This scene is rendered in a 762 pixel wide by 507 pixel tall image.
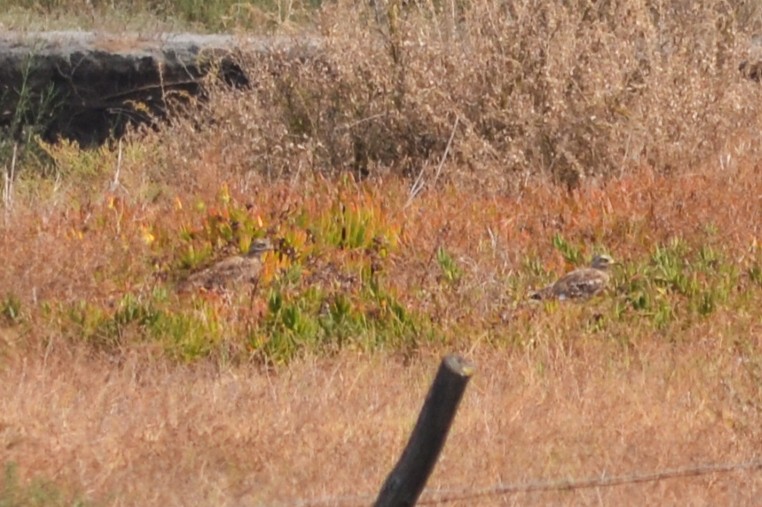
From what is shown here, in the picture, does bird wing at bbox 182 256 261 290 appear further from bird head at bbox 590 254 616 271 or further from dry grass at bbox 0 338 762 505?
bird head at bbox 590 254 616 271

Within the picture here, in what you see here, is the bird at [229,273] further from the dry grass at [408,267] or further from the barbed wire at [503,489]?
the barbed wire at [503,489]

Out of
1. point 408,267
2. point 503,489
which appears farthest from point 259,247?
point 503,489

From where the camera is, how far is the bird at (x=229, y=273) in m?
8.37

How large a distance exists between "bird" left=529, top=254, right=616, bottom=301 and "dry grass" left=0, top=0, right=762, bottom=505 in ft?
0.32

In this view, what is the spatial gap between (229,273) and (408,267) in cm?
102

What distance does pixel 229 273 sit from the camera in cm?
841

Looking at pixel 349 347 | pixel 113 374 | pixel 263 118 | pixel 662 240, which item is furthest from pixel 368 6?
pixel 113 374

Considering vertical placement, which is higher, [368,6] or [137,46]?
[368,6]

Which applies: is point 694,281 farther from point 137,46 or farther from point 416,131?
point 137,46

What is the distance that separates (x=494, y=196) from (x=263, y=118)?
6.90ft

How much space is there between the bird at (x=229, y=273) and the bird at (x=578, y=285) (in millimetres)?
1550

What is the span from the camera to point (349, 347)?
7.59 m

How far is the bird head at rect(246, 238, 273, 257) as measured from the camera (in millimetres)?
8594

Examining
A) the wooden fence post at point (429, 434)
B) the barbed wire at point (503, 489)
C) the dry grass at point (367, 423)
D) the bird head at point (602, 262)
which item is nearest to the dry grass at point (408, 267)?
the dry grass at point (367, 423)
